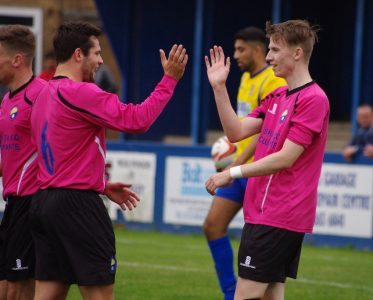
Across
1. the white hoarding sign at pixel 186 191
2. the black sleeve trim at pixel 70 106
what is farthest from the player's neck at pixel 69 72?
the white hoarding sign at pixel 186 191

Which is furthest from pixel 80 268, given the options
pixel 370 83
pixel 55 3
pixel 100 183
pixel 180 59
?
pixel 55 3

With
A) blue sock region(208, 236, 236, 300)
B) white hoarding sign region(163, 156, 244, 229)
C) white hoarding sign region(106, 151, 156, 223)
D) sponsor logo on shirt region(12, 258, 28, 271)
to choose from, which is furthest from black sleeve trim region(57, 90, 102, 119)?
white hoarding sign region(106, 151, 156, 223)

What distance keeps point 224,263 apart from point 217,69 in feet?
9.53

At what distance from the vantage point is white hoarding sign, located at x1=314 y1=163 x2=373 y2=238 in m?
13.4

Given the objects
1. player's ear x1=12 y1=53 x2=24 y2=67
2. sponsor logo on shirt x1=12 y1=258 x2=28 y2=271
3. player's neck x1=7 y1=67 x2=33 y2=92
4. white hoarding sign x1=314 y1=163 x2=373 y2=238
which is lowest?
white hoarding sign x1=314 y1=163 x2=373 y2=238

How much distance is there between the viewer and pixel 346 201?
44.2ft

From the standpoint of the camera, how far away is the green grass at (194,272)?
30.7ft

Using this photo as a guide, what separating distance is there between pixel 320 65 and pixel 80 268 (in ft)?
49.3

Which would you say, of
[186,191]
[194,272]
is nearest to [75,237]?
[194,272]

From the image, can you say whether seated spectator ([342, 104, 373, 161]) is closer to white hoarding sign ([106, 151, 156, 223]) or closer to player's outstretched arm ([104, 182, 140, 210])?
white hoarding sign ([106, 151, 156, 223])

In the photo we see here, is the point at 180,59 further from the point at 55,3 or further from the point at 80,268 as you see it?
the point at 55,3

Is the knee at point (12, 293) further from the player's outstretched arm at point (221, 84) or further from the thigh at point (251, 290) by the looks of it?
the player's outstretched arm at point (221, 84)

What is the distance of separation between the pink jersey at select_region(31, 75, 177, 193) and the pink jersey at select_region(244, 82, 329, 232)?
734 mm

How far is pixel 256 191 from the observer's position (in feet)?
20.3
